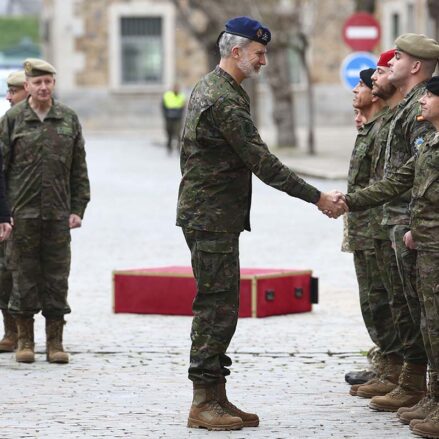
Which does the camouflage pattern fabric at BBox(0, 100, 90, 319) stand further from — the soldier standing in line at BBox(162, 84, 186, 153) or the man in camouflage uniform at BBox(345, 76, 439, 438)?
the soldier standing in line at BBox(162, 84, 186, 153)

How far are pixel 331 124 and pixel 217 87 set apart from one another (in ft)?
165

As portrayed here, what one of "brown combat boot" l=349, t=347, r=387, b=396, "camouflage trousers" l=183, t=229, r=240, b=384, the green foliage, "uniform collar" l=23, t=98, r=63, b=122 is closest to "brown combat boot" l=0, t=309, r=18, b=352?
"uniform collar" l=23, t=98, r=63, b=122

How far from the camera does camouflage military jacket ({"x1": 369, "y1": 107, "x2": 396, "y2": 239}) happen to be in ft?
29.8

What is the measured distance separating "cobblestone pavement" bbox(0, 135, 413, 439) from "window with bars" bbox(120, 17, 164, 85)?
39.6 m

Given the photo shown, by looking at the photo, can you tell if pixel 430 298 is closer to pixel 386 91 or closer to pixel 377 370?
pixel 377 370

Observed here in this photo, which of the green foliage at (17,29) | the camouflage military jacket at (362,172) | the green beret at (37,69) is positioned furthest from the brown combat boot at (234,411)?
the green foliage at (17,29)

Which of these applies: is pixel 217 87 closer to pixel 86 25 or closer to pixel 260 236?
A: pixel 260 236

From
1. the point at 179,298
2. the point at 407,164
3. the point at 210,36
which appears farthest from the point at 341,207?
the point at 210,36

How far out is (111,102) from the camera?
58375mm

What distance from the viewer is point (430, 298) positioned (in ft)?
26.5

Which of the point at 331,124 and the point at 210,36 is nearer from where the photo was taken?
the point at 210,36

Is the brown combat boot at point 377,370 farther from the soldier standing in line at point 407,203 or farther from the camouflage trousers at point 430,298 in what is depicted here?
the camouflage trousers at point 430,298

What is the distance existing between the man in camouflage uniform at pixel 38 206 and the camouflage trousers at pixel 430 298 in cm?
323

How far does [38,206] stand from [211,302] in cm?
253
